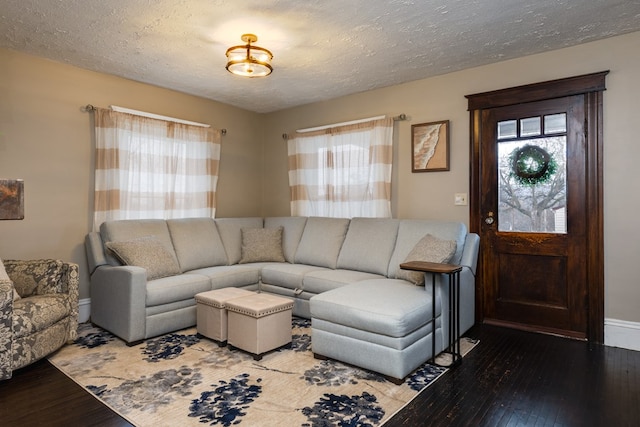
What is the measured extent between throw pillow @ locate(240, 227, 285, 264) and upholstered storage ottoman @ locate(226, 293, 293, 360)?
1396 millimetres

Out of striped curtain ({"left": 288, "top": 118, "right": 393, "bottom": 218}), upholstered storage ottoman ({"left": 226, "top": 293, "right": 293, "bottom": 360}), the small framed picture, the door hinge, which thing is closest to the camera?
upholstered storage ottoman ({"left": 226, "top": 293, "right": 293, "bottom": 360})

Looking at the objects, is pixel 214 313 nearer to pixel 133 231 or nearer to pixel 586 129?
pixel 133 231

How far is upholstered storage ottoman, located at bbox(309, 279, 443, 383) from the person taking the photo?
236 centimetres

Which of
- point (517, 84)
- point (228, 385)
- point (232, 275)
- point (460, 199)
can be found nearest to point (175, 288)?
point (232, 275)

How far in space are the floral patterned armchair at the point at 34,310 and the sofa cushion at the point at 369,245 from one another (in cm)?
242

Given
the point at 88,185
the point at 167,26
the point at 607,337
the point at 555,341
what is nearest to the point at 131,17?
the point at 167,26

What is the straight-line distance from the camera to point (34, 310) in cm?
256

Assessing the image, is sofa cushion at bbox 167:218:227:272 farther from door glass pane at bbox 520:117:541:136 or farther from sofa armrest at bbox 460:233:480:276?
door glass pane at bbox 520:117:541:136

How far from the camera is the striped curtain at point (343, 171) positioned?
4.21 m

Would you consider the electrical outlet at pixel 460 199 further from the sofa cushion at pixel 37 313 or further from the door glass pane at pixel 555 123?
the sofa cushion at pixel 37 313

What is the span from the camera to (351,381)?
2.40 meters

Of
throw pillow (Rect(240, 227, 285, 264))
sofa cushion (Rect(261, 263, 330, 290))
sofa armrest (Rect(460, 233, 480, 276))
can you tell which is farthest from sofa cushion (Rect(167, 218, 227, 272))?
sofa armrest (Rect(460, 233, 480, 276))

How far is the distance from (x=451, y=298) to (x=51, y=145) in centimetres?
378

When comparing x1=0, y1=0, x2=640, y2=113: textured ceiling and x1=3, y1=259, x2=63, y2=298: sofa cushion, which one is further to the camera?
x1=3, y1=259, x2=63, y2=298: sofa cushion
